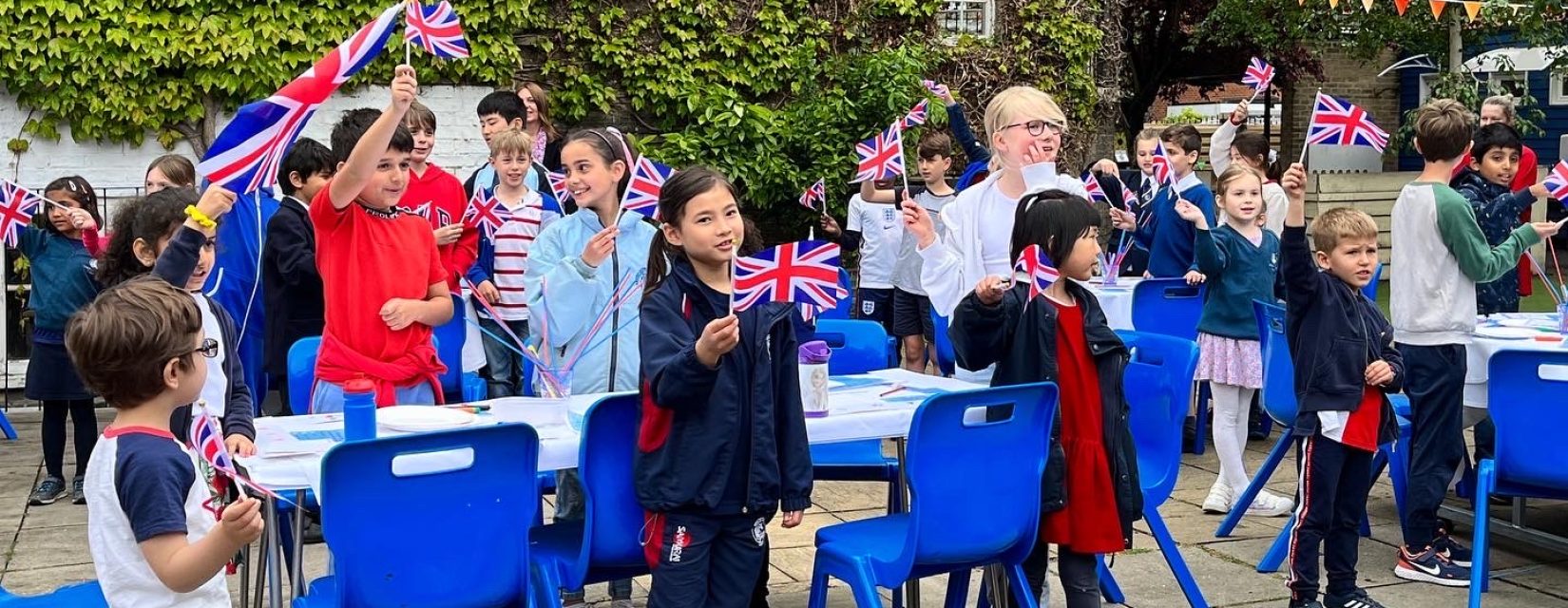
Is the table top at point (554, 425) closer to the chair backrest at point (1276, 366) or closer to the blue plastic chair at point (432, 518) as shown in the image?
the blue plastic chair at point (432, 518)

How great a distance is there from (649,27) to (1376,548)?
634 centimetres

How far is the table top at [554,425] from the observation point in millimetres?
3555

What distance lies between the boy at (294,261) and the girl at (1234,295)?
3622mm

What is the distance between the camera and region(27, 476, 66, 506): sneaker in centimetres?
659

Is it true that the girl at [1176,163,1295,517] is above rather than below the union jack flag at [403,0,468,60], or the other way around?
below

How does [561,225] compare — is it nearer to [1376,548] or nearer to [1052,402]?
[1052,402]

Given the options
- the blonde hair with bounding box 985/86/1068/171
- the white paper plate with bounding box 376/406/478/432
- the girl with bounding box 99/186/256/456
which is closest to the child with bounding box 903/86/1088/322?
the blonde hair with bounding box 985/86/1068/171

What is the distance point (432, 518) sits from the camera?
3.38 m

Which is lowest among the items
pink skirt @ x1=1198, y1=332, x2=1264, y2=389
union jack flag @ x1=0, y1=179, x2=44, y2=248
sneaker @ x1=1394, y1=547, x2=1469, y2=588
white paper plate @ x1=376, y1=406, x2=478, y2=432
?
sneaker @ x1=1394, y1=547, x2=1469, y2=588

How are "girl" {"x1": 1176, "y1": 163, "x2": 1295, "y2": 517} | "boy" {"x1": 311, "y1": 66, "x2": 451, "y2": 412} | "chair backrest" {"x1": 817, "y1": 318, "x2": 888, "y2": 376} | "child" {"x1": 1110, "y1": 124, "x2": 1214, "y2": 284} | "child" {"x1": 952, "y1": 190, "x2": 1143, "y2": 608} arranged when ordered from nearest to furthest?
"child" {"x1": 952, "y1": 190, "x2": 1143, "y2": 608} < "boy" {"x1": 311, "y1": 66, "x2": 451, "y2": 412} < "chair backrest" {"x1": 817, "y1": 318, "x2": 888, "y2": 376} < "girl" {"x1": 1176, "y1": 163, "x2": 1295, "y2": 517} < "child" {"x1": 1110, "y1": 124, "x2": 1214, "y2": 284}

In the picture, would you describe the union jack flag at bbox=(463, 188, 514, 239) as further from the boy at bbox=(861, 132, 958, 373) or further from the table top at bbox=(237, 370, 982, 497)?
the boy at bbox=(861, 132, 958, 373)

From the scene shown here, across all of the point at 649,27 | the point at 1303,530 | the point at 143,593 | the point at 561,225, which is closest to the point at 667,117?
the point at 649,27

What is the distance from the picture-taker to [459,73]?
32.4ft

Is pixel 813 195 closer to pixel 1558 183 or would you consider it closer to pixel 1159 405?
pixel 1558 183
